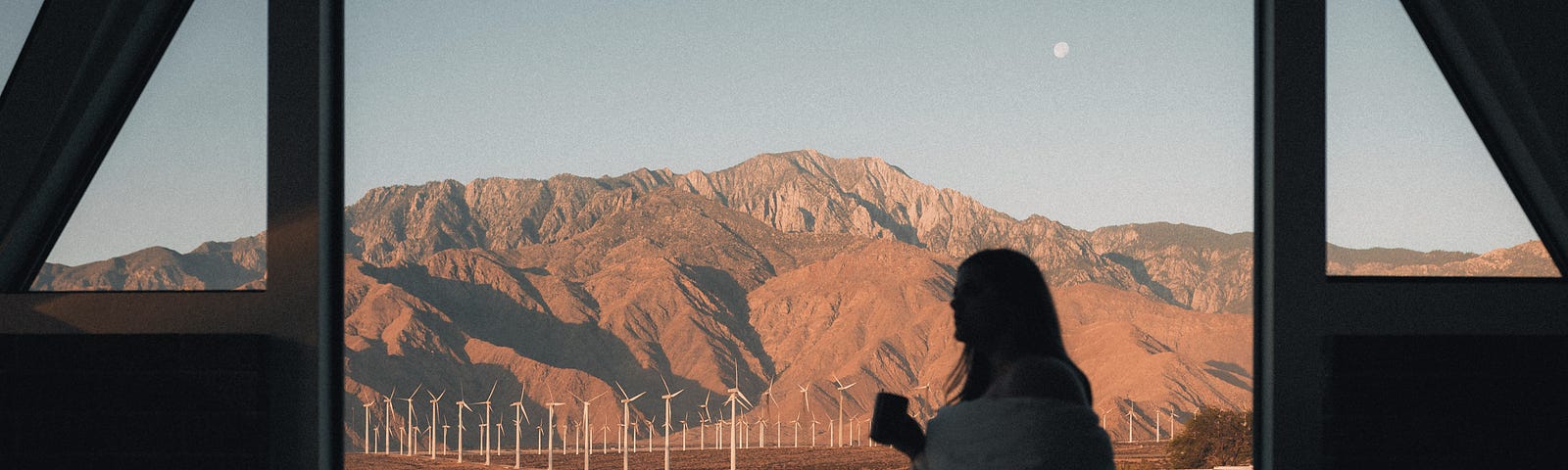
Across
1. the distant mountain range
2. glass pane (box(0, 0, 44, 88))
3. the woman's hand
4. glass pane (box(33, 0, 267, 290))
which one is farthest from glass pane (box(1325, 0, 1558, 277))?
the distant mountain range

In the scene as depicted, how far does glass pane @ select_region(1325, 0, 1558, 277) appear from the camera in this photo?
377 centimetres

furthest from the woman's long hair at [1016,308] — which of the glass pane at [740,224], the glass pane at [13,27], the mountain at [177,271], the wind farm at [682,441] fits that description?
the wind farm at [682,441]

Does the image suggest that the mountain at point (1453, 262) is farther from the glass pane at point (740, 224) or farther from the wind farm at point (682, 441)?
the wind farm at point (682, 441)

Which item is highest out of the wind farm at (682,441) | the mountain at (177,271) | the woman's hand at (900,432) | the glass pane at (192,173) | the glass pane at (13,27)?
the glass pane at (13,27)

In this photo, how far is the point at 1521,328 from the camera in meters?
3.69

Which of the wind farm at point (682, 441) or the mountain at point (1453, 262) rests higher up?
the mountain at point (1453, 262)

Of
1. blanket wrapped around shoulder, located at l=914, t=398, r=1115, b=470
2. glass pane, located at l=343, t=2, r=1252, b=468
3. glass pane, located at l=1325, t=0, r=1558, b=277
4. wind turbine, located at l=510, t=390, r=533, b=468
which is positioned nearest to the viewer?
blanket wrapped around shoulder, located at l=914, t=398, r=1115, b=470

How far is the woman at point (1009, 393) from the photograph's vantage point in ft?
6.27

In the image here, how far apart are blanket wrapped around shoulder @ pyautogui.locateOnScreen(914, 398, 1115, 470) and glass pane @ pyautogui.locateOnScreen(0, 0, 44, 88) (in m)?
3.79

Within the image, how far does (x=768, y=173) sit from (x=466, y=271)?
21.7 meters

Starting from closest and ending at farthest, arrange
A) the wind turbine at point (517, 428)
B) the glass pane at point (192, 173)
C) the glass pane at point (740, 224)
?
the glass pane at point (192, 173)
the wind turbine at point (517, 428)
the glass pane at point (740, 224)

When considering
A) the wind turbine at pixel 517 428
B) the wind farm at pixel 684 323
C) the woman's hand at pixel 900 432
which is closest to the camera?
the woman's hand at pixel 900 432

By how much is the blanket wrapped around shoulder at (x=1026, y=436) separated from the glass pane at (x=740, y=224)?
30982mm

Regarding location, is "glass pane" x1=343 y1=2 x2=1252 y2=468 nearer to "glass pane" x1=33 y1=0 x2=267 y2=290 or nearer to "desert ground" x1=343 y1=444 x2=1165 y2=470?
"desert ground" x1=343 y1=444 x2=1165 y2=470
